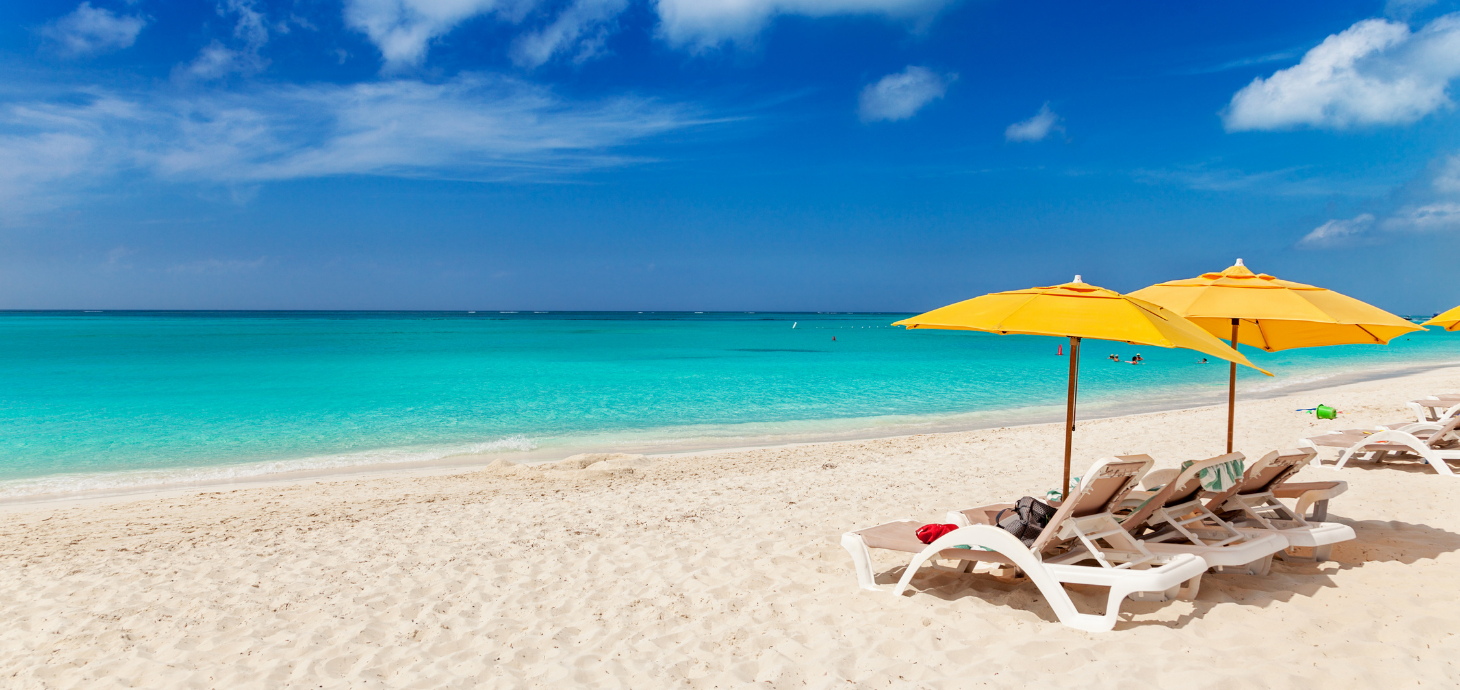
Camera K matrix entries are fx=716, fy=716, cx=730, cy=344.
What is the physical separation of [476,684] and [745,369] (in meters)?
26.3

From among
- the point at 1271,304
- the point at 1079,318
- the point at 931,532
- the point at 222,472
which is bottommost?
the point at 222,472

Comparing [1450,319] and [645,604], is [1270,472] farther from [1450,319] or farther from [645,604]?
[1450,319]

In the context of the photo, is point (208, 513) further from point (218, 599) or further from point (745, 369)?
point (745, 369)

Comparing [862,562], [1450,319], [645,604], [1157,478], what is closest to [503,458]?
[645,604]

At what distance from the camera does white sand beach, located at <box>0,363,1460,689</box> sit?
346 cm

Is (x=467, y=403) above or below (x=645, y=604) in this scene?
below

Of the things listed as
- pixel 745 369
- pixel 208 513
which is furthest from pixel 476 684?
pixel 745 369

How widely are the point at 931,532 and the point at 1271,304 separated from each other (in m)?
2.79

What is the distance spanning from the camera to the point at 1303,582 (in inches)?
171

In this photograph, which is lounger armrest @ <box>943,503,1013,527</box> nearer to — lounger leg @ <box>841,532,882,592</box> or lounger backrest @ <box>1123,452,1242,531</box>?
lounger leg @ <box>841,532,882,592</box>

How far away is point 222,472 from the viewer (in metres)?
10.6

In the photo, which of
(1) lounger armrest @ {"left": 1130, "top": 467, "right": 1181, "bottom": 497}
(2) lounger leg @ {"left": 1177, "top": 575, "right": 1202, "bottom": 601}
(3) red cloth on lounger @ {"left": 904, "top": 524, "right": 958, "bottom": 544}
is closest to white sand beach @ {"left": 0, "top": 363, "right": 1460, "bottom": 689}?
(2) lounger leg @ {"left": 1177, "top": 575, "right": 1202, "bottom": 601}

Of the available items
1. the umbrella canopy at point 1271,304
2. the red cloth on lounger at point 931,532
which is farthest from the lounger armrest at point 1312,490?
the red cloth on lounger at point 931,532

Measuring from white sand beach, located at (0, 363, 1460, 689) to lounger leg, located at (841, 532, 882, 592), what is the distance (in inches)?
7.0
